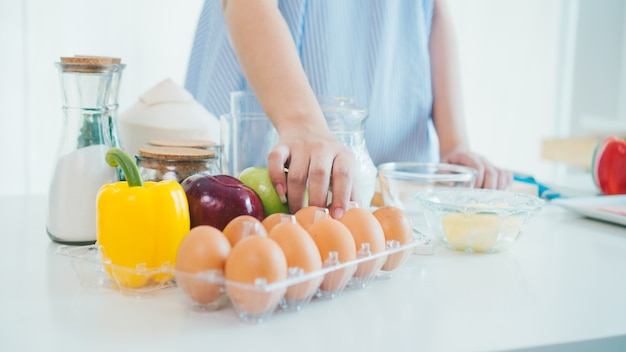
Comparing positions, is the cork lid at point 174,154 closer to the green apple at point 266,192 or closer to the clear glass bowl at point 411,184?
the green apple at point 266,192

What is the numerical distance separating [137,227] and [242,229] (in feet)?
0.35

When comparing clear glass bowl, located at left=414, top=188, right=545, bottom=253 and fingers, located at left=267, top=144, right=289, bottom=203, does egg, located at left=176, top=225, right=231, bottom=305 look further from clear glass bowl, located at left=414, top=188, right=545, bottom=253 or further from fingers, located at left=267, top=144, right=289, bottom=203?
clear glass bowl, located at left=414, top=188, right=545, bottom=253

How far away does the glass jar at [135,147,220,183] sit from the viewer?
30.6 inches

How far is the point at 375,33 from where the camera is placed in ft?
4.70

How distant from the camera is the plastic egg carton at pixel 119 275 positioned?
0.62 meters

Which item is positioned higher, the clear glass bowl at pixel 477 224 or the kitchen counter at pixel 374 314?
the clear glass bowl at pixel 477 224

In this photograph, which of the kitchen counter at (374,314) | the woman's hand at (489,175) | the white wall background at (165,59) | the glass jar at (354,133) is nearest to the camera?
the kitchen counter at (374,314)

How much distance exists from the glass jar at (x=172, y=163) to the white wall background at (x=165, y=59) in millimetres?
1701

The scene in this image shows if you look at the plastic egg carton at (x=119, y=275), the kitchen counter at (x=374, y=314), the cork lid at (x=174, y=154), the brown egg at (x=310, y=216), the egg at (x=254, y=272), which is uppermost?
the cork lid at (x=174, y=154)

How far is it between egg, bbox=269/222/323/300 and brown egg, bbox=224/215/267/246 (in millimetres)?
14

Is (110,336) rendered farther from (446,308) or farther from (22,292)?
(446,308)

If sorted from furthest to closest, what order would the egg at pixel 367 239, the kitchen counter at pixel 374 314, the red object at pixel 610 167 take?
the red object at pixel 610 167, the egg at pixel 367 239, the kitchen counter at pixel 374 314

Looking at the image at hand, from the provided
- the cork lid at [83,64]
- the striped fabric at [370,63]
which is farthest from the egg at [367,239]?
the striped fabric at [370,63]

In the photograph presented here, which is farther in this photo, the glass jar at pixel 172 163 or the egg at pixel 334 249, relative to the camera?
the glass jar at pixel 172 163
